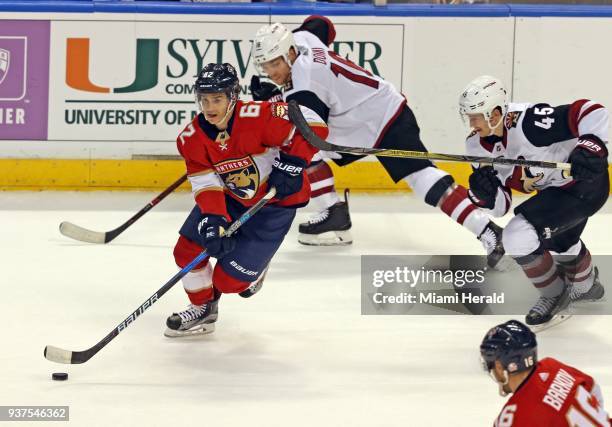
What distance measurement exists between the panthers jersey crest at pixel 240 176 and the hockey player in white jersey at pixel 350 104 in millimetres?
1100

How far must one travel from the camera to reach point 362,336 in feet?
15.5

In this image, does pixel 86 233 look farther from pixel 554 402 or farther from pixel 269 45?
pixel 554 402

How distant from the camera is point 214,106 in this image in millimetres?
4410

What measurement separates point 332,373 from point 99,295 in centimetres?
132

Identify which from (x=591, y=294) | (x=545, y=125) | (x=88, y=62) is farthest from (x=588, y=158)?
(x=88, y=62)

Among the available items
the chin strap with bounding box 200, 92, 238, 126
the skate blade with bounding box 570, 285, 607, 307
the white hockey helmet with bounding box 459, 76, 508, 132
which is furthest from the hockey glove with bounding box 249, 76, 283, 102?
the skate blade with bounding box 570, 285, 607, 307

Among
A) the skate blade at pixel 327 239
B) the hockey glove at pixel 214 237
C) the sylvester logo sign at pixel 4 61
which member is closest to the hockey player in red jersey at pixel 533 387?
the hockey glove at pixel 214 237

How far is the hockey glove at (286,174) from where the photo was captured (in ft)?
15.0

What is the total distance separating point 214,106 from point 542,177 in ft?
4.50

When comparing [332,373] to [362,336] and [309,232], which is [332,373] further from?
[309,232]

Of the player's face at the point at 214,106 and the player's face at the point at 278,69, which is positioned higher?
the player's face at the point at 278,69

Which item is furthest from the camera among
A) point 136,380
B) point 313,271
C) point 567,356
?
point 313,271

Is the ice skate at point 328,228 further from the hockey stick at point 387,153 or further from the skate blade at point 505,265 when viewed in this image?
the hockey stick at point 387,153

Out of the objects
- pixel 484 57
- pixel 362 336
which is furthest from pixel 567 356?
pixel 484 57
